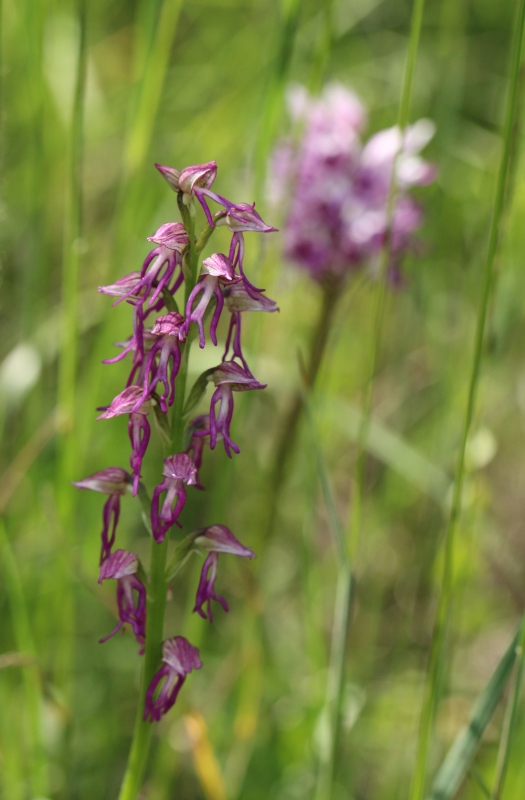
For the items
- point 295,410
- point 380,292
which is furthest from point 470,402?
point 295,410

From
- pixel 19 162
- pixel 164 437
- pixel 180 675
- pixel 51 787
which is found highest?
pixel 19 162

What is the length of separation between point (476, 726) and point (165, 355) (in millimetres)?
665

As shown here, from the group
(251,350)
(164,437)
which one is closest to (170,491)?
(164,437)

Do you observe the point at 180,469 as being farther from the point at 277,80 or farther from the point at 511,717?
the point at 277,80

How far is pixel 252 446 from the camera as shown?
3074mm

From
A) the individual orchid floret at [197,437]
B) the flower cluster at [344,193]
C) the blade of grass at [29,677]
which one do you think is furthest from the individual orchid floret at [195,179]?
the flower cluster at [344,193]

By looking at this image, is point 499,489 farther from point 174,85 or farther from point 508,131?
point 508,131

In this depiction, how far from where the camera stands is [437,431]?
7.58ft

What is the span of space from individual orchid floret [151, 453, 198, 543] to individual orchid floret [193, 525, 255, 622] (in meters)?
0.08

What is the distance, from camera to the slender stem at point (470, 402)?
39.7 inches

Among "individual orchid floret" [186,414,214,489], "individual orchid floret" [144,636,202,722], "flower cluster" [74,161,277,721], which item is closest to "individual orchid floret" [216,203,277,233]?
"flower cluster" [74,161,277,721]

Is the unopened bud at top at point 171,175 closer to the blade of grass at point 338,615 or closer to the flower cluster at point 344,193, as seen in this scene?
the blade of grass at point 338,615

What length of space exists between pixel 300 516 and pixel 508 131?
6.83ft

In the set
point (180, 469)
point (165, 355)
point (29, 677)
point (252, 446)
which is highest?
point (165, 355)
